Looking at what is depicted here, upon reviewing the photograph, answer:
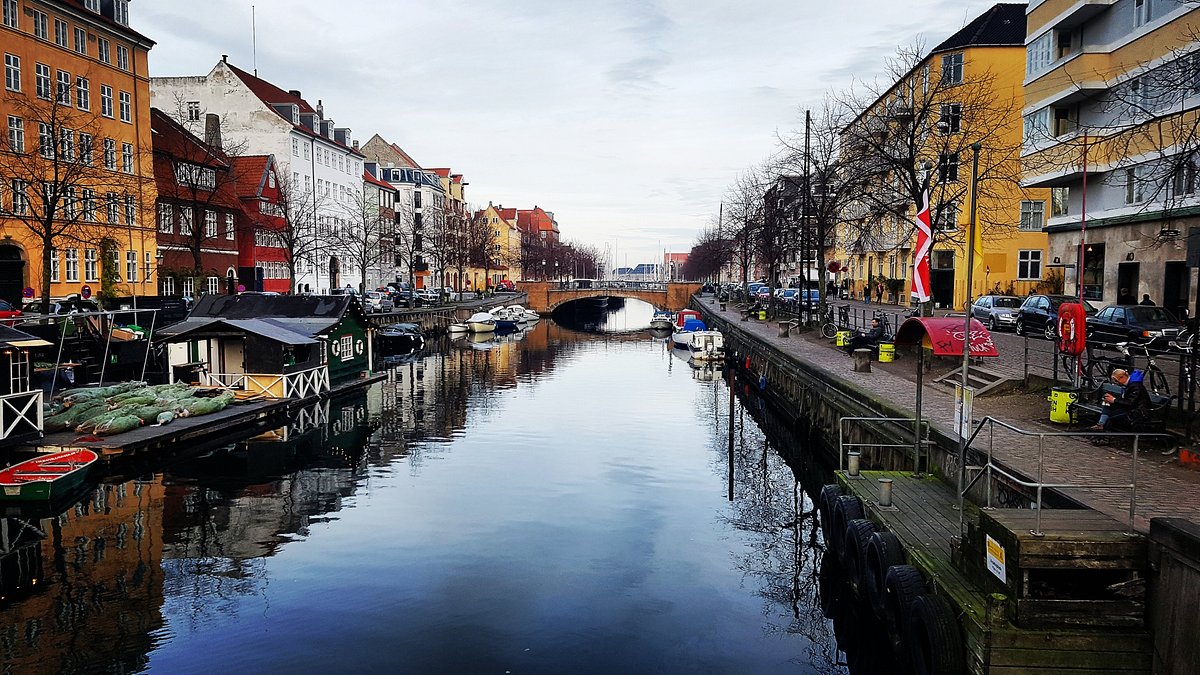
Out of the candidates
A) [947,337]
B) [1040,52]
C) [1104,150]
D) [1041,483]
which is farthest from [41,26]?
[1041,483]

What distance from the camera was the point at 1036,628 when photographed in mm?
9656

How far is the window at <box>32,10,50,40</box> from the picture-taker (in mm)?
46719

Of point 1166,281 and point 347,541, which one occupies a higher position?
point 1166,281

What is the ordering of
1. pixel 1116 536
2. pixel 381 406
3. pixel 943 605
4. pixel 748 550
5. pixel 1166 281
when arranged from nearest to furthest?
pixel 1116 536 → pixel 943 605 → pixel 748 550 → pixel 1166 281 → pixel 381 406

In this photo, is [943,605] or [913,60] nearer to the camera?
[943,605]

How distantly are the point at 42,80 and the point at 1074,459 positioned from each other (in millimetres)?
52992

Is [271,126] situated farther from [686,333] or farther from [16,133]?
[686,333]

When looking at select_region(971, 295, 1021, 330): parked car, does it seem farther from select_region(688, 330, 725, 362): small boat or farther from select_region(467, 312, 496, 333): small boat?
select_region(467, 312, 496, 333): small boat

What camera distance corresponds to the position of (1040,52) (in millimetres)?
43062

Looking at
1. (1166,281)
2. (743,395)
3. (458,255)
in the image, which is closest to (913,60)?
(1166,281)

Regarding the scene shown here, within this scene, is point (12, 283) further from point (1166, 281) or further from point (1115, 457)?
point (1166, 281)

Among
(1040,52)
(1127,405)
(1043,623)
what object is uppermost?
(1040,52)

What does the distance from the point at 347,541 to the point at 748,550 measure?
8564 mm

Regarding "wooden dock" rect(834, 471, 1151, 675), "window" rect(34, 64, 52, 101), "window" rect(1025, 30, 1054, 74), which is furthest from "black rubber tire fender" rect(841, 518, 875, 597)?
"window" rect(34, 64, 52, 101)
